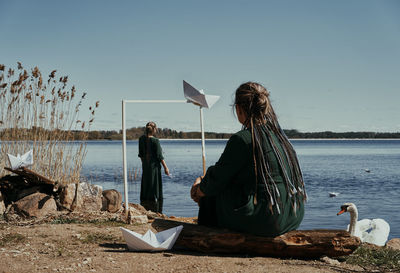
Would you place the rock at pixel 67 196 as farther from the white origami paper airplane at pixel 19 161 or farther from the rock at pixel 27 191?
the white origami paper airplane at pixel 19 161

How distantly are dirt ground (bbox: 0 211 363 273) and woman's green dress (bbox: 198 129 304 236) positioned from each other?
0.34m

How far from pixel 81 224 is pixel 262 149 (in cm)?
333

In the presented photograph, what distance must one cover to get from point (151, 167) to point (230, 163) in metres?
6.40

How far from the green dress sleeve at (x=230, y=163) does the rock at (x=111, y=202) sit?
436 cm

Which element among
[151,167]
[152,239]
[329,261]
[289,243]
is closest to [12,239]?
[152,239]

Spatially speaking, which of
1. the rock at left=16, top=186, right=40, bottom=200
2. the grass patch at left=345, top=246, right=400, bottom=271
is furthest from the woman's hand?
the rock at left=16, top=186, right=40, bottom=200

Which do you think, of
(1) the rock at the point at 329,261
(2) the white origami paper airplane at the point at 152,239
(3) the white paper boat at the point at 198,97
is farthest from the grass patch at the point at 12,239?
(1) the rock at the point at 329,261

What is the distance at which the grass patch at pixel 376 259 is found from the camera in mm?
4496

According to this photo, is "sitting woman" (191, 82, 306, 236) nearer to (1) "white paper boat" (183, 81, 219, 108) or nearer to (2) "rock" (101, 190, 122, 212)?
(1) "white paper boat" (183, 81, 219, 108)

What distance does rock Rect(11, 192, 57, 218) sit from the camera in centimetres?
724

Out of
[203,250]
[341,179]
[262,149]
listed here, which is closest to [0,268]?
[203,250]

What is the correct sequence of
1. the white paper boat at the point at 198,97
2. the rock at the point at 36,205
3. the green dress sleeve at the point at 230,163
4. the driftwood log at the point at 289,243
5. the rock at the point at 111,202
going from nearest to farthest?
1. the green dress sleeve at the point at 230,163
2. the driftwood log at the point at 289,243
3. the white paper boat at the point at 198,97
4. the rock at the point at 36,205
5. the rock at the point at 111,202

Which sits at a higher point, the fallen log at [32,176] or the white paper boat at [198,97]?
the white paper boat at [198,97]

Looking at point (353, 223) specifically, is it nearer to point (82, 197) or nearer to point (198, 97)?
point (198, 97)
